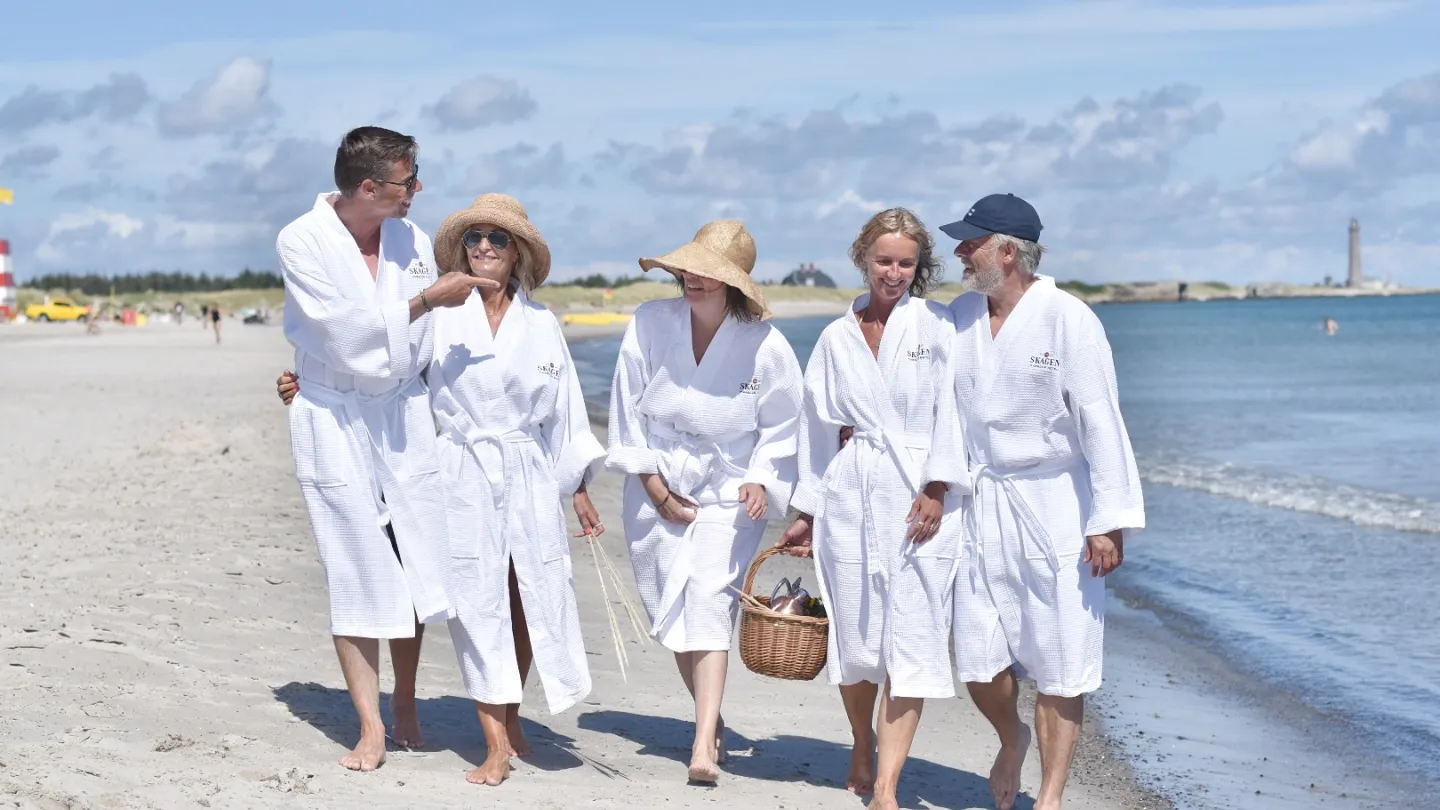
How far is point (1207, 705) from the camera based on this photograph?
7859mm

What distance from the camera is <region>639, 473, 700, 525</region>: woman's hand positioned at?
226 inches

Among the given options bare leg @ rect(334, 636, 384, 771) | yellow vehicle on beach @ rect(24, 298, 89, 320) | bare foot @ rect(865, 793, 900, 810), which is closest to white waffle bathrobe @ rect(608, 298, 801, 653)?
bare foot @ rect(865, 793, 900, 810)

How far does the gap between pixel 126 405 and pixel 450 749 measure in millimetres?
16167

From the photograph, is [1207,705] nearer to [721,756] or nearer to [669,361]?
[721,756]

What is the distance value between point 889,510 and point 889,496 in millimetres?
47

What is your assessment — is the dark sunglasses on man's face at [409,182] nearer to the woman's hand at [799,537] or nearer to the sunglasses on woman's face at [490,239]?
the sunglasses on woman's face at [490,239]

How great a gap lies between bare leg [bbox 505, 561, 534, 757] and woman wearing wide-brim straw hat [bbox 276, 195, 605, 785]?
59mm

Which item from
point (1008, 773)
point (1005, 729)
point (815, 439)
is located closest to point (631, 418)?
point (815, 439)

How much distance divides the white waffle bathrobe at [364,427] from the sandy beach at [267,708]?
614 millimetres

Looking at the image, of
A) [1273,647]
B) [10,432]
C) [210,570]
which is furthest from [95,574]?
[10,432]

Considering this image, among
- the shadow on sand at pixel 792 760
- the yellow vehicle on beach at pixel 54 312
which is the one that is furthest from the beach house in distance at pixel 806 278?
the shadow on sand at pixel 792 760

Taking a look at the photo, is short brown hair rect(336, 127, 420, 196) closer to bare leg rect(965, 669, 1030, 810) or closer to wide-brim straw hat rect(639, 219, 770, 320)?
wide-brim straw hat rect(639, 219, 770, 320)

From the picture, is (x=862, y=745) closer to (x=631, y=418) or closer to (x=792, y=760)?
(x=792, y=760)

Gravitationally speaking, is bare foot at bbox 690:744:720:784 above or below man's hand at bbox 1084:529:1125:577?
below
